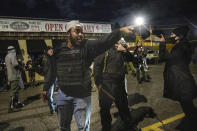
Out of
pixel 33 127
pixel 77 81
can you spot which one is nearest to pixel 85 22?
pixel 33 127

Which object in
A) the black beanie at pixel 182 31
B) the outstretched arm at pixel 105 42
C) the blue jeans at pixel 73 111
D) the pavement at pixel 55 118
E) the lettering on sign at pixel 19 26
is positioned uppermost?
the lettering on sign at pixel 19 26

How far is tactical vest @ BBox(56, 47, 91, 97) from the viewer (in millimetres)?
2047

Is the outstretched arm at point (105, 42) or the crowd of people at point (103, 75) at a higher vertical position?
the outstretched arm at point (105, 42)

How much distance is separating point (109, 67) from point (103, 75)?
0.69 ft

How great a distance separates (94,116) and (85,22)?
11725mm

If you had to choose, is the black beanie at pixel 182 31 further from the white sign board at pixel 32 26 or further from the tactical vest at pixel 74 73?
the white sign board at pixel 32 26

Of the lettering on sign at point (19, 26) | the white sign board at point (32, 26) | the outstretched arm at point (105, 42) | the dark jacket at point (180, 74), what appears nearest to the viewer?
the outstretched arm at point (105, 42)

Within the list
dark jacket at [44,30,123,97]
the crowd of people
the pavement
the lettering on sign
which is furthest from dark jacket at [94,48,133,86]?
the lettering on sign

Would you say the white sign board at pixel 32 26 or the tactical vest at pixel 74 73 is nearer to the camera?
the tactical vest at pixel 74 73

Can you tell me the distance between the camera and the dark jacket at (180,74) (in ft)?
9.36

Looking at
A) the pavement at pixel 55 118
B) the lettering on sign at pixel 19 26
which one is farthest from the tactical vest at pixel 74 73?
the lettering on sign at pixel 19 26

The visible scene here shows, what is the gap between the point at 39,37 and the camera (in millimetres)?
12469

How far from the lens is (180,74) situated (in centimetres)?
293

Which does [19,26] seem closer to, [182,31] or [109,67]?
[109,67]
